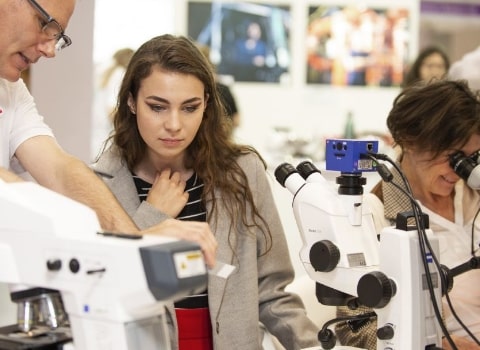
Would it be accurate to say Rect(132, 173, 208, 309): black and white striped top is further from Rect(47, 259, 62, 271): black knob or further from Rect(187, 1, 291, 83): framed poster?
Rect(187, 1, 291, 83): framed poster

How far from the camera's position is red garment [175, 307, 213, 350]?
75.6 inches

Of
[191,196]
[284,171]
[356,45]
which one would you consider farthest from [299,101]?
[284,171]

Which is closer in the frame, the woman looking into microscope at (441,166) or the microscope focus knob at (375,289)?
the microscope focus knob at (375,289)

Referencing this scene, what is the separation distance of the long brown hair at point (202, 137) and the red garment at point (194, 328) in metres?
0.24

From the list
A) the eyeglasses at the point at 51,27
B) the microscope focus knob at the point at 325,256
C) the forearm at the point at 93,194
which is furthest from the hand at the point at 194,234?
the eyeglasses at the point at 51,27

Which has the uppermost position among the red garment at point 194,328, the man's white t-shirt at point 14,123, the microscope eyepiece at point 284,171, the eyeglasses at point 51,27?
the eyeglasses at point 51,27

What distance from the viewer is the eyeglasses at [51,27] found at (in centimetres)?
154

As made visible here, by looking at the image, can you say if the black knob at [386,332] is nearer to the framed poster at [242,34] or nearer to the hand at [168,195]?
the hand at [168,195]

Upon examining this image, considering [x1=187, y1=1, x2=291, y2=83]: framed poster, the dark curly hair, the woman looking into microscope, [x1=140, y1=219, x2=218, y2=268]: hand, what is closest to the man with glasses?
[x1=140, y1=219, x2=218, y2=268]: hand

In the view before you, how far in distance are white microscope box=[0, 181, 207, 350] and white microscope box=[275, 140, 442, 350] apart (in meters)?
0.45

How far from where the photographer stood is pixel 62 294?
1.08m

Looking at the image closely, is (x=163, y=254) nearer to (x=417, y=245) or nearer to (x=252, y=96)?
(x=417, y=245)

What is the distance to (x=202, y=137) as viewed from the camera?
6.77 ft

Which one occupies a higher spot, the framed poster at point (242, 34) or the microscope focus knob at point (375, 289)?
the framed poster at point (242, 34)
